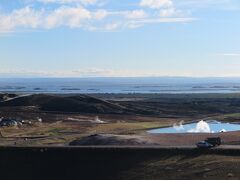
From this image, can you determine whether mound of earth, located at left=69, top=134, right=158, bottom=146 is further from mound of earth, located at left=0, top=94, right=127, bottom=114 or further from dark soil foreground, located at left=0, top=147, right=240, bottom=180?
mound of earth, located at left=0, top=94, right=127, bottom=114

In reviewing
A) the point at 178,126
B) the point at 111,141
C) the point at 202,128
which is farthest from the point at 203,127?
the point at 111,141

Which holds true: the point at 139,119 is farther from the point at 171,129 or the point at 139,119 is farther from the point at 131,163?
the point at 131,163

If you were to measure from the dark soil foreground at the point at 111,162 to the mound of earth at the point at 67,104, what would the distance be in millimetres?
81261

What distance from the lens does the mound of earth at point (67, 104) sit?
13375 cm

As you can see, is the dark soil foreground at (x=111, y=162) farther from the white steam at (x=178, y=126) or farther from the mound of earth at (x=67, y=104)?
the mound of earth at (x=67, y=104)

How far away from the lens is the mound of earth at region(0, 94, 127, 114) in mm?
133750

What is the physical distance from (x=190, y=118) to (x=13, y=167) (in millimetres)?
77901

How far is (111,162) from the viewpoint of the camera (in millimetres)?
48281

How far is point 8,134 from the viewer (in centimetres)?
8481

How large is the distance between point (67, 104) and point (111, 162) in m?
89.0

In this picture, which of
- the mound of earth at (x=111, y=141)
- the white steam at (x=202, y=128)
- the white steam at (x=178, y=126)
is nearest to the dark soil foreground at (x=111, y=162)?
the mound of earth at (x=111, y=141)

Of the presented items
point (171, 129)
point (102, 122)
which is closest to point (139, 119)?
point (102, 122)

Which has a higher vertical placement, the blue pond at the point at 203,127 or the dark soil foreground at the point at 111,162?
the dark soil foreground at the point at 111,162

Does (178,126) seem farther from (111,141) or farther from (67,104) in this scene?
(67,104)
